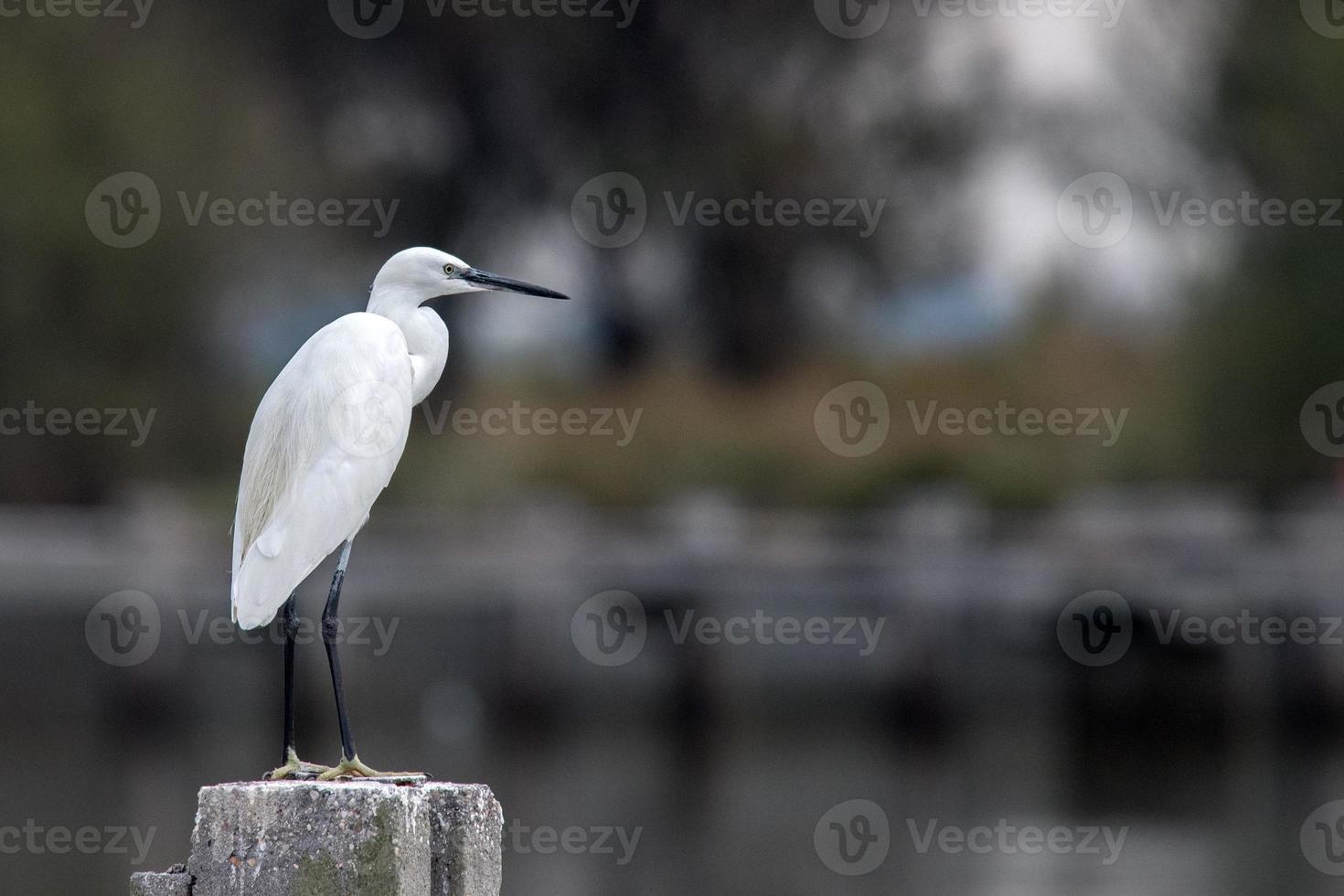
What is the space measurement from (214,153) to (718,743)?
11042mm

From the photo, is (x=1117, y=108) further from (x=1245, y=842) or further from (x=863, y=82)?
(x=1245, y=842)

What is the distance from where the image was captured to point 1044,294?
83.0ft

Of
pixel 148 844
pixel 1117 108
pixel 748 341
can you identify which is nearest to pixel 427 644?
pixel 148 844
